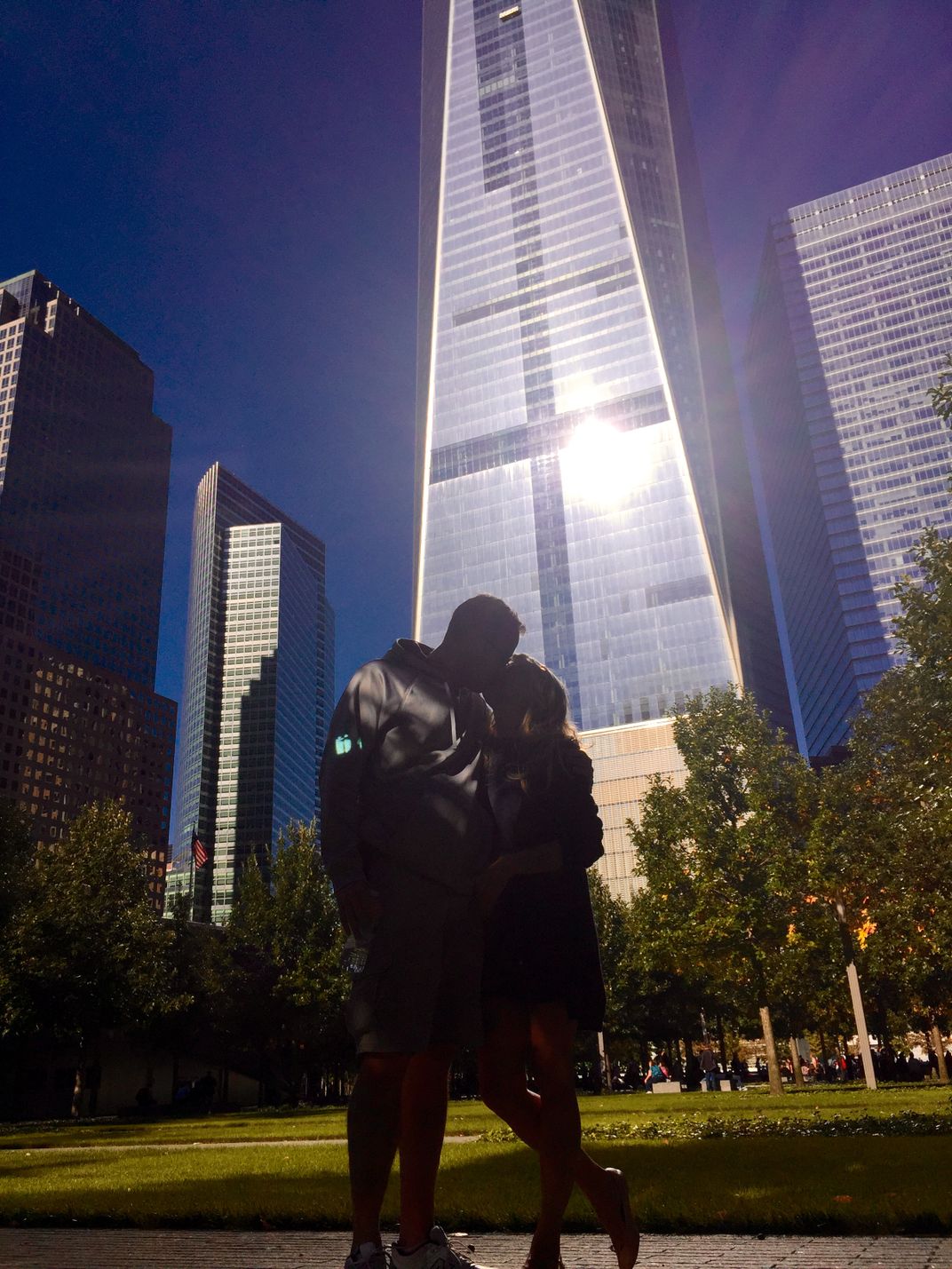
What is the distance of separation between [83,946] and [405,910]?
26.8 metres

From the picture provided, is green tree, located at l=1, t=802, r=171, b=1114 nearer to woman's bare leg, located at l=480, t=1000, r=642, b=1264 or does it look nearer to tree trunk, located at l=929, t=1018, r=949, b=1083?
woman's bare leg, located at l=480, t=1000, r=642, b=1264

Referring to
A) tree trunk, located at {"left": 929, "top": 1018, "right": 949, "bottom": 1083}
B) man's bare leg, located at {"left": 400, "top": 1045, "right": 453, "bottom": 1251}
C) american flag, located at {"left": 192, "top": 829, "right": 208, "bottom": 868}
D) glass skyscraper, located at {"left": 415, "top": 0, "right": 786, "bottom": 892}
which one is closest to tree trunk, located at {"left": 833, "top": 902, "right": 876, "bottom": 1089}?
Answer: tree trunk, located at {"left": 929, "top": 1018, "right": 949, "bottom": 1083}

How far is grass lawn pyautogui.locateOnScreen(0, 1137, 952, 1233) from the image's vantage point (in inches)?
149

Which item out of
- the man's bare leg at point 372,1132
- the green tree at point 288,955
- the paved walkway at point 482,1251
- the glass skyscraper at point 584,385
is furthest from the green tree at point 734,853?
the glass skyscraper at point 584,385

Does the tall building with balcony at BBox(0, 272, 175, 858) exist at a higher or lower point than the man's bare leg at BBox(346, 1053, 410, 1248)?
higher

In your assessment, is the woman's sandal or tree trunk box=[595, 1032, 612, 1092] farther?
tree trunk box=[595, 1032, 612, 1092]

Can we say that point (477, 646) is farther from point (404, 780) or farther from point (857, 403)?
point (857, 403)

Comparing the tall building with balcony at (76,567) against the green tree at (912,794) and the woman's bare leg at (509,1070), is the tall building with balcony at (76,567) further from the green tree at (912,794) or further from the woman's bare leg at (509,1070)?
the woman's bare leg at (509,1070)

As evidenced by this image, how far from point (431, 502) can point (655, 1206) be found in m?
131

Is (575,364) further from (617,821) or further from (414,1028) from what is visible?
(414,1028)

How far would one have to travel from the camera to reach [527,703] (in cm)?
359

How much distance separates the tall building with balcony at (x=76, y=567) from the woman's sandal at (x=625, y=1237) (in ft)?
467

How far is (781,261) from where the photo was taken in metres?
177

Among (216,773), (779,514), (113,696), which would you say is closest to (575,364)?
(779,514)
